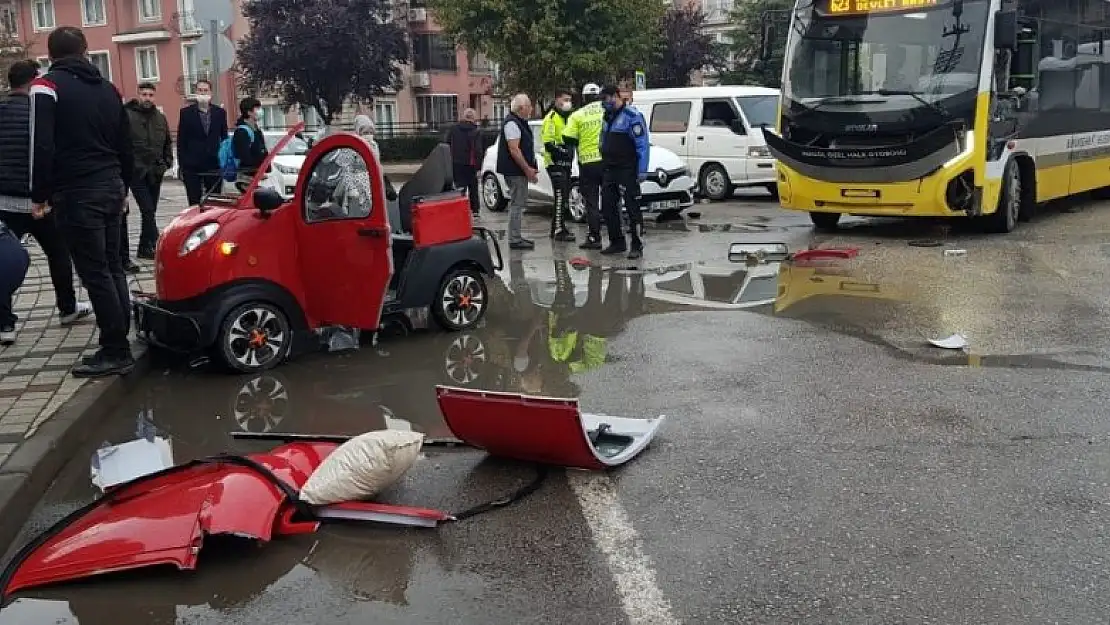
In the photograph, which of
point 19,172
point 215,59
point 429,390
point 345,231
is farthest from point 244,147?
point 429,390

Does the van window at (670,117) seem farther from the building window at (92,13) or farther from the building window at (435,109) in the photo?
the building window at (92,13)

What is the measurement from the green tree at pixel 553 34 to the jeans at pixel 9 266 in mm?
27782

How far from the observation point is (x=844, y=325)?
8.24 metres

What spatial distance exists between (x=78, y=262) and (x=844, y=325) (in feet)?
18.0

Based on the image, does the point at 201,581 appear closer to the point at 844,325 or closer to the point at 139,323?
the point at 139,323

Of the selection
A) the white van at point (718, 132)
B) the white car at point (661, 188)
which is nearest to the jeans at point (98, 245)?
the white car at point (661, 188)

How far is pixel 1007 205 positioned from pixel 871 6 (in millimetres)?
2999

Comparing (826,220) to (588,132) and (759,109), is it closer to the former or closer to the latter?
(588,132)

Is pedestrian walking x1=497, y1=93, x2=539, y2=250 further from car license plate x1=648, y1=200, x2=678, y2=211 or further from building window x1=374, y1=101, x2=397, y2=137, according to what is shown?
building window x1=374, y1=101, x2=397, y2=137

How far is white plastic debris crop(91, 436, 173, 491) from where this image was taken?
5.03m

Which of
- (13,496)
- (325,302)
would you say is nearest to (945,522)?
(13,496)

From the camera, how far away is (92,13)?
181 feet

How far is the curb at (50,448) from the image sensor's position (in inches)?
184

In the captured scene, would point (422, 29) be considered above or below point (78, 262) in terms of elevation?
above
